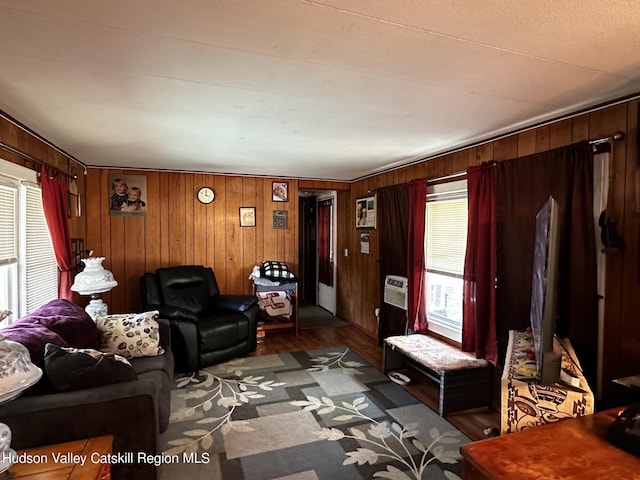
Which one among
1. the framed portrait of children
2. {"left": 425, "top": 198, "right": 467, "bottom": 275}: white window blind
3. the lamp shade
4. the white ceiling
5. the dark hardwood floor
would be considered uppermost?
the white ceiling

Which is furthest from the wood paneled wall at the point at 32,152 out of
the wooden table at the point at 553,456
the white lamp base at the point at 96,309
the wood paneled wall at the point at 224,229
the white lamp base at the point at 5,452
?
the wooden table at the point at 553,456

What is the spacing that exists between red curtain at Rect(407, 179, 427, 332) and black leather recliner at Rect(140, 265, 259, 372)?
72.1 inches

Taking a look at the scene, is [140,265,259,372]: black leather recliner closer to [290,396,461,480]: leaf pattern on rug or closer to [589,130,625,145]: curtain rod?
[290,396,461,480]: leaf pattern on rug

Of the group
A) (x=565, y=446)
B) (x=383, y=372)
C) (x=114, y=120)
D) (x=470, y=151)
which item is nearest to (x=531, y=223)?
(x=470, y=151)

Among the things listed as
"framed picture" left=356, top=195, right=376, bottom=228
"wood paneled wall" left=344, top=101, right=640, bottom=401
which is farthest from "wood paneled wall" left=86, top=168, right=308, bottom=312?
"wood paneled wall" left=344, top=101, right=640, bottom=401

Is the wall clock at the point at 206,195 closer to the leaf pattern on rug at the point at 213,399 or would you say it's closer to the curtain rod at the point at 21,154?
the curtain rod at the point at 21,154

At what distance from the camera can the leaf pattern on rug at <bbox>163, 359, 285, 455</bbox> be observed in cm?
240

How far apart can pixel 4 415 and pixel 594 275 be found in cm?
312

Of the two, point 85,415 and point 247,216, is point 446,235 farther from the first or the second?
point 85,415

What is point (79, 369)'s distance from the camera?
1820 mm

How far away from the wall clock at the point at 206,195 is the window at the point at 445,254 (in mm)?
2889

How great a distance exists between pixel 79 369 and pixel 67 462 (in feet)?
1.71

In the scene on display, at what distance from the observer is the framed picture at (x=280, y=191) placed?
523 centimetres

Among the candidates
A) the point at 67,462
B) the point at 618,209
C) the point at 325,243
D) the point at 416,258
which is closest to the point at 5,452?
the point at 67,462
